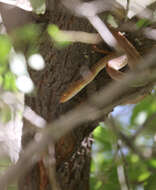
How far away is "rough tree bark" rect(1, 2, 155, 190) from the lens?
2432 millimetres

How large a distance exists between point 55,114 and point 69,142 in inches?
9.1

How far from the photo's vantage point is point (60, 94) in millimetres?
2508

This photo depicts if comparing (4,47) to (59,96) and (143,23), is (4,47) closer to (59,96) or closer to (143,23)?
(59,96)

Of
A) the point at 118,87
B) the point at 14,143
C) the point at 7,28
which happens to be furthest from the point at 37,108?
the point at 118,87

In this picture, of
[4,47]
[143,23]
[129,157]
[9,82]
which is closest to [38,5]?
[4,47]

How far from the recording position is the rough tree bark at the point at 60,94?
243 cm

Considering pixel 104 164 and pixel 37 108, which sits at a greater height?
pixel 37 108

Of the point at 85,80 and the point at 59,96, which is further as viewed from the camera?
the point at 59,96

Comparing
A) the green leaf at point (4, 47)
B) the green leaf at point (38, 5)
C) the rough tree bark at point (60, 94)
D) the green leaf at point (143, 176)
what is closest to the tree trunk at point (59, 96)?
the rough tree bark at point (60, 94)

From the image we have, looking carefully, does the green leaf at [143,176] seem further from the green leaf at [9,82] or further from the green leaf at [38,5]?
the green leaf at [38,5]

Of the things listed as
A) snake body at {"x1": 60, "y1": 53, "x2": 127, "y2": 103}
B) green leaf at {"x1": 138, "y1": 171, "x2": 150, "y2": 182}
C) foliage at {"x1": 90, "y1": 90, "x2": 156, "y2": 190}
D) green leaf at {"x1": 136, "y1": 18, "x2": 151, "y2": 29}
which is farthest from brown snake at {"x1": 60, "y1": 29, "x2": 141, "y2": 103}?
green leaf at {"x1": 138, "y1": 171, "x2": 150, "y2": 182}

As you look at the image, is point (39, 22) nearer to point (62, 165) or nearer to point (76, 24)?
point (76, 24)

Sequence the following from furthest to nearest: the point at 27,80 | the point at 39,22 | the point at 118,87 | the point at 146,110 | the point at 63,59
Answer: the point at 146,110
the point at 39,22
the point at 63,59
the point at 27,80
the point at 118,87

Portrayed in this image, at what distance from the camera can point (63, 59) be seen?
2561 mm
